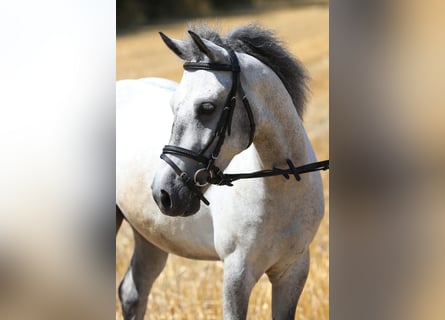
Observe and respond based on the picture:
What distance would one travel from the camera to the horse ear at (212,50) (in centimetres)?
195

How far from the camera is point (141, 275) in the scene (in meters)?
3.10

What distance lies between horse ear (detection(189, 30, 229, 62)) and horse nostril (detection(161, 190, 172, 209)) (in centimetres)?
39

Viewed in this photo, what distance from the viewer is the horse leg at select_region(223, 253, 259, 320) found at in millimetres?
2215

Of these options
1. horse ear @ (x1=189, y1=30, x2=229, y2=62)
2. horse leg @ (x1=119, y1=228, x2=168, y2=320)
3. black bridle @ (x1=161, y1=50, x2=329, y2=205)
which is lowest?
horse leg @ (x1=119, y1=228, x2=168, y2=320)

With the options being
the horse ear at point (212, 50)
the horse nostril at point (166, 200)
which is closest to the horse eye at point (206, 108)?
the horse ear at point (212, 50)

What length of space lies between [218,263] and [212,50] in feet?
5.80
